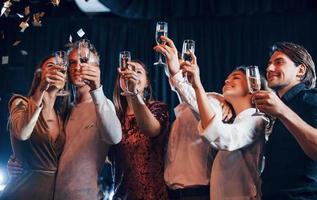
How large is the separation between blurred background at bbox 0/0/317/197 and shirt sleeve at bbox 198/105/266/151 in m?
1.77

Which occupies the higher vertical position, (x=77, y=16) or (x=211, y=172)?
(x=77, y=16)

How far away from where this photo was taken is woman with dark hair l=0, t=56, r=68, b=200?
6.46 feet

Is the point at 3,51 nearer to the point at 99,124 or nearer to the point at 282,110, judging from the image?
the point at 99,124

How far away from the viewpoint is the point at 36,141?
6.63 feet

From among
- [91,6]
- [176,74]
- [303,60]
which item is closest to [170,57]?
[176,74]

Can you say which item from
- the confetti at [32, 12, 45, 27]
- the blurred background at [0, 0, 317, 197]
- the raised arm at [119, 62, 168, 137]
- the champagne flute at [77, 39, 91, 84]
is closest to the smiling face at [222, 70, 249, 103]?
the raised arm at [119, 62, 168, 137]

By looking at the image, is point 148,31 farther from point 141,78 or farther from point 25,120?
point 25,120

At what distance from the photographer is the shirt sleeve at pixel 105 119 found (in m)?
1.93

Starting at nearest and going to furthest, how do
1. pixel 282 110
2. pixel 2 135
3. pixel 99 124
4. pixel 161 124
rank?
1. pixel 282 110
2. pixel 99 124
3. pixel 161 124
4. pixel 2 135

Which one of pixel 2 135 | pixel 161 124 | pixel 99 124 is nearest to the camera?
pixel 99 124

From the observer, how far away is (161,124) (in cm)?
213

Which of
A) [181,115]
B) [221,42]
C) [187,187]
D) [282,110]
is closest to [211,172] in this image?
[187,187]

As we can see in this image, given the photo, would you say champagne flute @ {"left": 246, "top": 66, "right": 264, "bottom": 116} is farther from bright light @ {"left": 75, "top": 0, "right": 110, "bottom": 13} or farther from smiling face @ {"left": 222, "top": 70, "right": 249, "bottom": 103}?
bright light @ {"left": 75, "top": 0, "right": 110, "bottom": 13}

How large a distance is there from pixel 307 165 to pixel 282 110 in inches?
10.1
